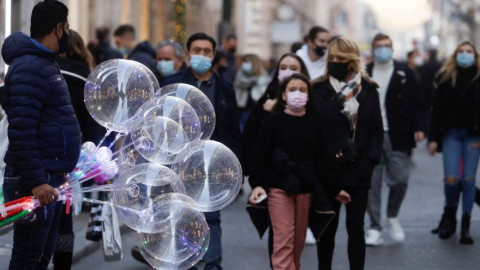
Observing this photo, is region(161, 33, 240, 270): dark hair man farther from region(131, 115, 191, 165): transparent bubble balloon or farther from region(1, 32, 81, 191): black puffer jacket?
region(1, 32, 81, 191): black puffer jacket

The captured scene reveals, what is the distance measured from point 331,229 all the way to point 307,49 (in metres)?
3.98

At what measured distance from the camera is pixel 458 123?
1266cm

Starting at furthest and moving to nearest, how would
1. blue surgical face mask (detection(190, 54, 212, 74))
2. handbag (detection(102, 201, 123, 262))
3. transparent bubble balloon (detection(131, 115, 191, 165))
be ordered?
blue surgical face mask (detection(190, 54, 212, 74)) → handbag (detection(102, 201, 123, 262)) → transparent bubble balloon (detection(131, 115, 191, 165))

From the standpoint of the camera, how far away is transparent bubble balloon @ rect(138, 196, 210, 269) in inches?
303

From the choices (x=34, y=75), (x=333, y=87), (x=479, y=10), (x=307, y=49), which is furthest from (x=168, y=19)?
(x=479, y=10)

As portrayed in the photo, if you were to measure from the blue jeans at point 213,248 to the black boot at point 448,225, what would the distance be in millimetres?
3761

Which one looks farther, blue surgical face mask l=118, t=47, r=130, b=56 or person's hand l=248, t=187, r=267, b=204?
blue surgical face mask l=118, t=47, r=130, b=56

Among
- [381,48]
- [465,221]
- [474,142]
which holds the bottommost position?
[465,221]

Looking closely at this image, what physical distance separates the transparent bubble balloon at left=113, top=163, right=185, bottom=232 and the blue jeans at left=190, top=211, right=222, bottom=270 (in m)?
2.05

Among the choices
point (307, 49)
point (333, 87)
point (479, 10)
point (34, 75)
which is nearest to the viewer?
point (34, 75)

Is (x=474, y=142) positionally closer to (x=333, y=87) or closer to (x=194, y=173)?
(x=333, y=87)

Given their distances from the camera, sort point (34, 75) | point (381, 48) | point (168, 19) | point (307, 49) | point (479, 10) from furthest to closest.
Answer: point (479, 10) → point (168, 19) → point (307, 49) → point (381, 48) → point (34, 75)

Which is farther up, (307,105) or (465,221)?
(307,105)

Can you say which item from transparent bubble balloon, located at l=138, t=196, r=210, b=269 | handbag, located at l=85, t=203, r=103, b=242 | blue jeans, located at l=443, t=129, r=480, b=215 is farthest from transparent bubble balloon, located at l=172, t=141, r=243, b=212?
blue jeans, located at l=443, t=129, r=480, b=215
